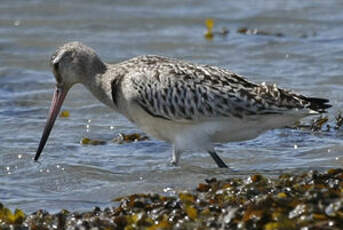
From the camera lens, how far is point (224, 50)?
15406 millimetres

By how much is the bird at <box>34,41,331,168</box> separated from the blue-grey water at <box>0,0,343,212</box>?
0.42 meters

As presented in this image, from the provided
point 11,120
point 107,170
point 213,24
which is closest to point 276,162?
point 107,170

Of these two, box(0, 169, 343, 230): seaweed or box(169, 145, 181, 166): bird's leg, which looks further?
box(169, 145, 181, 166): bird's leg

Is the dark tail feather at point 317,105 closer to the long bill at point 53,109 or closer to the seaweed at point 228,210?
the seaweed at point 228,210

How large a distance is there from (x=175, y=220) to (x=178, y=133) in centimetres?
239

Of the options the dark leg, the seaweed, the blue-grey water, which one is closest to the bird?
the dark leg

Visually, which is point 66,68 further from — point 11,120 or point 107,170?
point 11,120

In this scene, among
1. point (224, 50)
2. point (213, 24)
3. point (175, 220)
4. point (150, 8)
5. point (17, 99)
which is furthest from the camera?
point (150, 8)

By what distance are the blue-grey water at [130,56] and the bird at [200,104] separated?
0.42 metres

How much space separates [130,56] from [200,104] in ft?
20.2

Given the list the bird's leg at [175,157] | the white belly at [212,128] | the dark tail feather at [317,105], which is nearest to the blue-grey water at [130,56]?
the bird's leg at [175,157]

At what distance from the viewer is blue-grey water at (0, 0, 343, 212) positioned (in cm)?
934

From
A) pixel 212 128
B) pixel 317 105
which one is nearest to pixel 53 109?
pixel 212 128

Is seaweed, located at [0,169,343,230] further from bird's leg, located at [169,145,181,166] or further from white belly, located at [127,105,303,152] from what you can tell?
bird's leg, located at [169,145,181,166]
